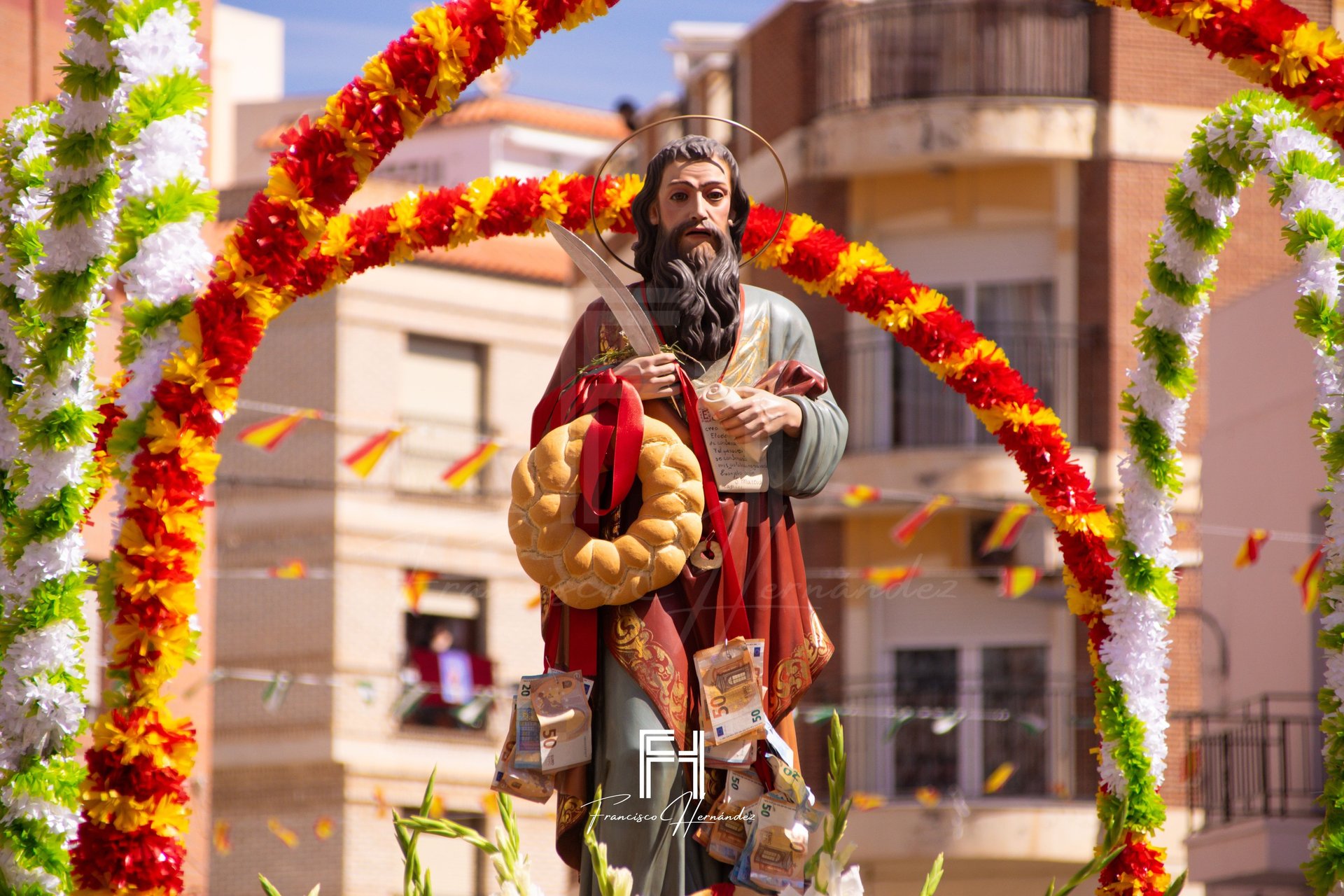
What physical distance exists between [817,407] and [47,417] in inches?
79.6

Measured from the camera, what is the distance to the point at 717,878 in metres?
5.42

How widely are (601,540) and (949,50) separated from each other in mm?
14030

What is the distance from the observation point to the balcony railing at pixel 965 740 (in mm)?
16984

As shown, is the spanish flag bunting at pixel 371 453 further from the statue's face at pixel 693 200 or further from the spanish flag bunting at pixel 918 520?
the statue's face at pixel 693 200

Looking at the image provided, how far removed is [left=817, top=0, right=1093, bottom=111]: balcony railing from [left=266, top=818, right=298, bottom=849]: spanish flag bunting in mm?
8733

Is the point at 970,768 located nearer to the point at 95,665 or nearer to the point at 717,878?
the point at 95,665

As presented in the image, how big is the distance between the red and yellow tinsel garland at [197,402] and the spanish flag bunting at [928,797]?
11.5 metres

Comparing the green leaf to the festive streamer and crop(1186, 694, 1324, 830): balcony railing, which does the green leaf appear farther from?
crop(1186, 694, 1324, 830): balcony railing

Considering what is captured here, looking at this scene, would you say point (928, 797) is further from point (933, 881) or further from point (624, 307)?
point (933, 881)

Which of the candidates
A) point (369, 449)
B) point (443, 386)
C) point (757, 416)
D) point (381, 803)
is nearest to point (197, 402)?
point (757, 416)

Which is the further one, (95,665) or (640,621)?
(95,665)

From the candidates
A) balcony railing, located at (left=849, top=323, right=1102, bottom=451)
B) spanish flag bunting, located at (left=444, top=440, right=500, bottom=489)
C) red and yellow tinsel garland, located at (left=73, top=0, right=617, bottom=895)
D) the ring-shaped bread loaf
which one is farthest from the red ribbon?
balcony railing, located at (left=849, top=323, right=1102, bottom=451)

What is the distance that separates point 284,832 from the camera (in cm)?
2067

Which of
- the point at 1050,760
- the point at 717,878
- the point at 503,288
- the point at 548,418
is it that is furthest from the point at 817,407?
the point at 503,288
